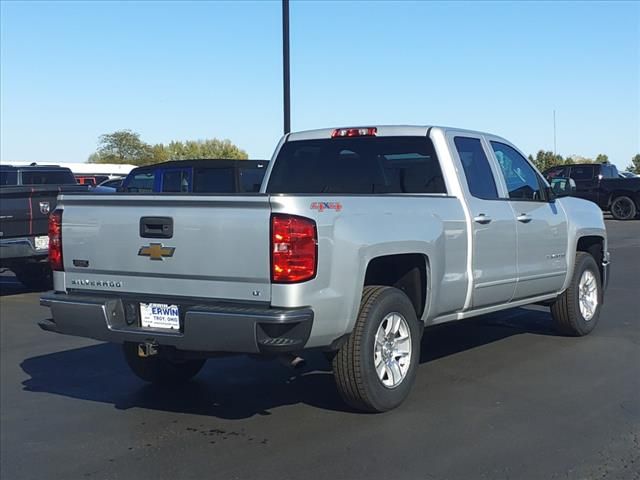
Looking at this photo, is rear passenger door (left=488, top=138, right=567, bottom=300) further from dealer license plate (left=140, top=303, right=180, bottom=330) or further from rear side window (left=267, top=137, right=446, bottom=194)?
dealer license plate (left=140, top=303, right=180, bottom=330)

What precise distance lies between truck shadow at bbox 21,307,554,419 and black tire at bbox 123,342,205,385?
0.29ft

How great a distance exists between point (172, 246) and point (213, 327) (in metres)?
0.64

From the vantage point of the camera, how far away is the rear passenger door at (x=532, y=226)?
23.2 ft

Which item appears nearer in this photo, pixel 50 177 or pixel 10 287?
pixel 10 287

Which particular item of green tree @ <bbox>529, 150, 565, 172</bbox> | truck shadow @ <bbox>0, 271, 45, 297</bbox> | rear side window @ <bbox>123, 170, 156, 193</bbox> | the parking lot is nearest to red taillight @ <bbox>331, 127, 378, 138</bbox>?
the parking lot

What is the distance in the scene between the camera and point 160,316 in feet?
17.0

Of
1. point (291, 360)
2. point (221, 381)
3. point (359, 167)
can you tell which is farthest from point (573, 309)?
point (291, 360)

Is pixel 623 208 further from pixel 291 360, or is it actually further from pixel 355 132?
pixel 291 360

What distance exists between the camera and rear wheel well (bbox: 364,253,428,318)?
227 inches

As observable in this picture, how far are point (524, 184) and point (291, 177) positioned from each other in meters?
2.15

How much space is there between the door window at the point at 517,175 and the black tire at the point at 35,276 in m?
8.39

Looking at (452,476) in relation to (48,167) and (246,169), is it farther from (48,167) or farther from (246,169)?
(48,167)

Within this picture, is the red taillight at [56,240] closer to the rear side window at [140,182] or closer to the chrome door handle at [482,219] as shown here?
the chrome door handle at [482,219]

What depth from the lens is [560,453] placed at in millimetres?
4684
